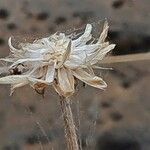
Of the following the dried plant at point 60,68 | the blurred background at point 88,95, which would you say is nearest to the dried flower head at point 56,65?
the dried plant at point 60,68

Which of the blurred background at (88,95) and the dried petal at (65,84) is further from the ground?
the dried petal at (65,84)

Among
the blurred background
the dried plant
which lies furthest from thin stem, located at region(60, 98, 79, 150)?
the blurred background

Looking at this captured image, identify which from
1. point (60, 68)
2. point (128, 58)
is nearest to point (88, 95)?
point (128, 58)

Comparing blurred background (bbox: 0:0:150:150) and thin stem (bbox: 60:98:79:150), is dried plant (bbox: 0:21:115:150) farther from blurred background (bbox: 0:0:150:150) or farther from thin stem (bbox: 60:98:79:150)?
blurred background (bbox: 0:0:150:150)

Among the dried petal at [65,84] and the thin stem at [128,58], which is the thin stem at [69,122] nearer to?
the dried petal at [65,84]

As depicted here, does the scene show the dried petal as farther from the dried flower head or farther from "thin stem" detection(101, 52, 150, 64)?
"thin stem" detection(101, 52, 150, 64)

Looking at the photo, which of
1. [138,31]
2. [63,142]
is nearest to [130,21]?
[138,31]

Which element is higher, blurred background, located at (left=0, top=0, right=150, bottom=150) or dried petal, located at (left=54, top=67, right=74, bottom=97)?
dried petal, located at (left=54, top=67, right=74, bottom=97)

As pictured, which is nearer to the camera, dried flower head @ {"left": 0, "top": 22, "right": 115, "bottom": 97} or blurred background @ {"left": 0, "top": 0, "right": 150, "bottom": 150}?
dried flower head @ {"left": 0, "top": 22, "right": 115, "bottom": 97}
